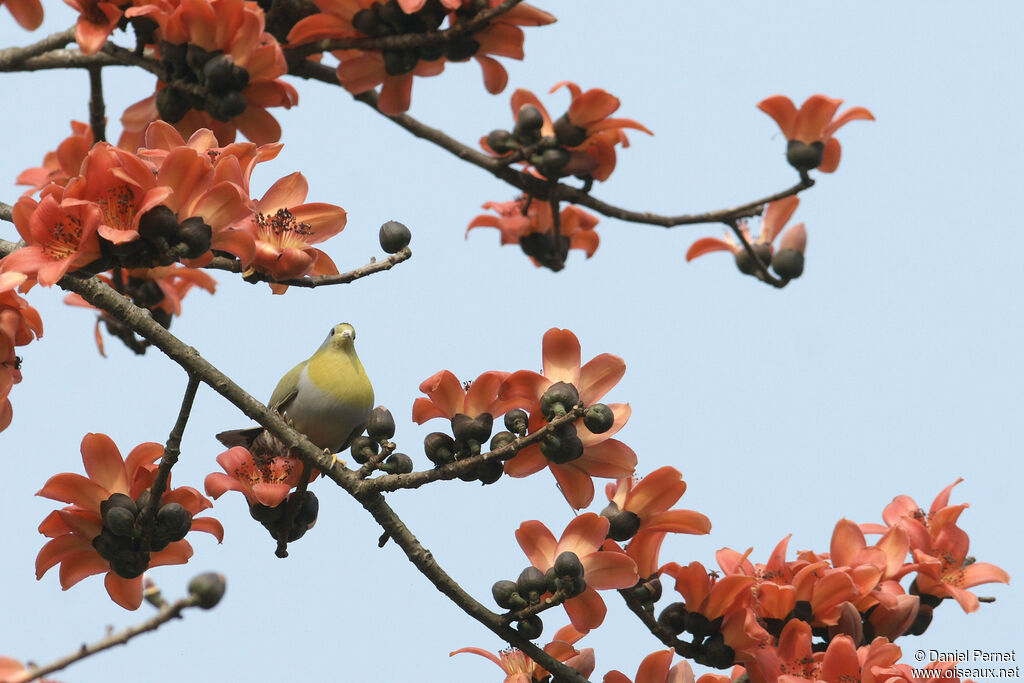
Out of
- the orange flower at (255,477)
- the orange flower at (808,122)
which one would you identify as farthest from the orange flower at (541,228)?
the orange flower at (255,477)

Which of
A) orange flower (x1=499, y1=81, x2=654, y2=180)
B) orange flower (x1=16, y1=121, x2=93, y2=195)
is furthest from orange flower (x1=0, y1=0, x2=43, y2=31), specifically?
orange flower (x1=499, y1=81, x2=654, y2=180)

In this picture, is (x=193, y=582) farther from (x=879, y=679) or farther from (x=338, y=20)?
(x=338, y=20)

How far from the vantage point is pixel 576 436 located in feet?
6.09

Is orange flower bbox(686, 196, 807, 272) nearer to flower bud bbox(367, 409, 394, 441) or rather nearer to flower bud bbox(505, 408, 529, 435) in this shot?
flower bud bbox(505, 408, 529, 435)

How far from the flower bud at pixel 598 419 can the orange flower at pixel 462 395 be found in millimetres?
167

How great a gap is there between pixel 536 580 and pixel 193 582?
79 centimetres

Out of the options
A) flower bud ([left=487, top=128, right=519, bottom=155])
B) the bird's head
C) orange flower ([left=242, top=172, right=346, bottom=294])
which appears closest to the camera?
orange flower ([left=242, top=172, right=346, bottom=294])

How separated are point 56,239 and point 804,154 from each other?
1667 mm

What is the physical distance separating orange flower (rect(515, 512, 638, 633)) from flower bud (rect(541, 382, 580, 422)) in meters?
0.21

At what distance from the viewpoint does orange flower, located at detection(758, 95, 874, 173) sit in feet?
8.45

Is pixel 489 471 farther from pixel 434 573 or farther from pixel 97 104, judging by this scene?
pixel 97 104

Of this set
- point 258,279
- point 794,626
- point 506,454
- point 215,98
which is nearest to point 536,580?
point 506,454

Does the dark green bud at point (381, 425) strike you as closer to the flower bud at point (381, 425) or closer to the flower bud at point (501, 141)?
the flower bud at point (381, 425)

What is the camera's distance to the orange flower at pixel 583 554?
1936 mm
